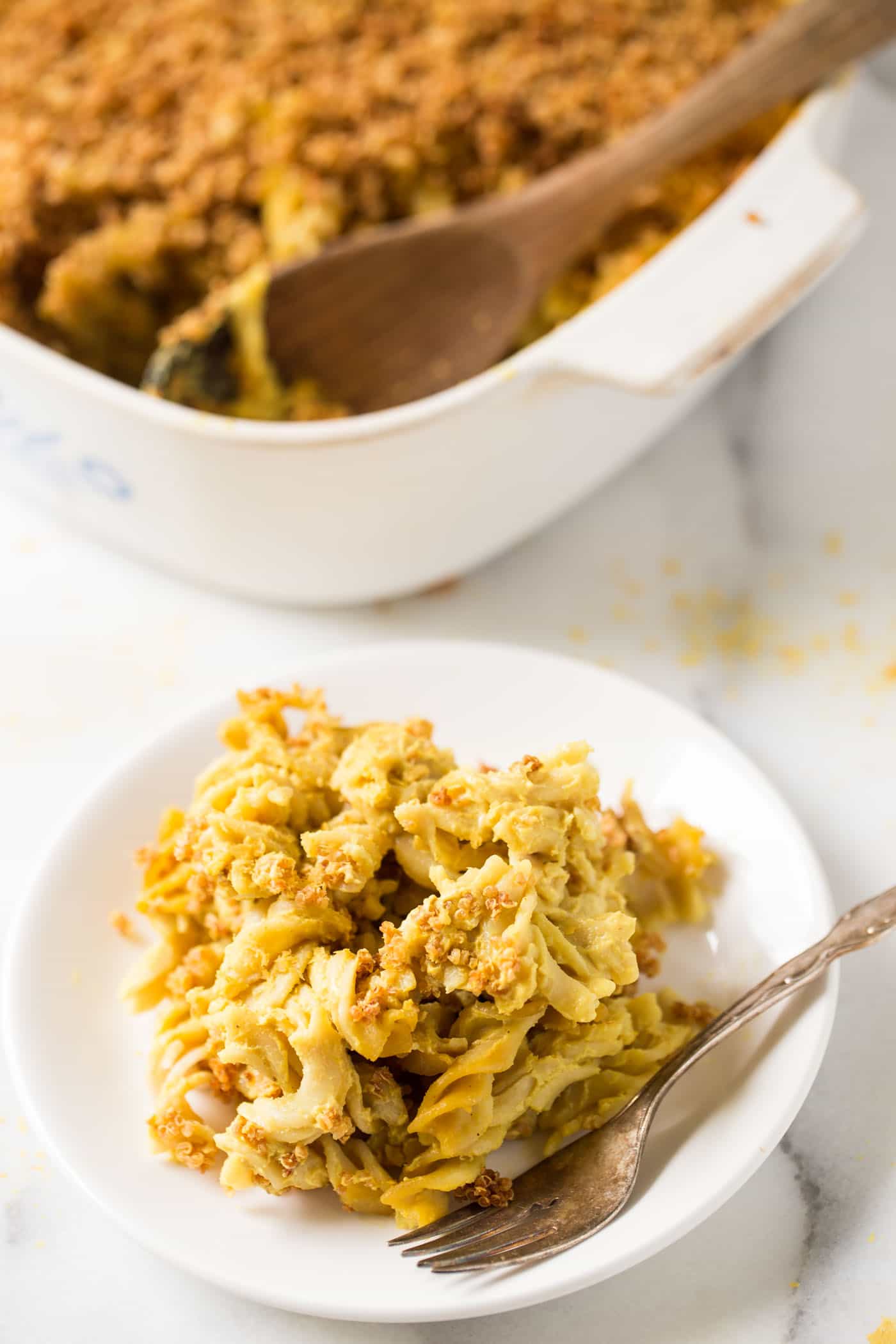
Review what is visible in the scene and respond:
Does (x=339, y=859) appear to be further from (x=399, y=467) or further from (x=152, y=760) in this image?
(x=399, y=467)

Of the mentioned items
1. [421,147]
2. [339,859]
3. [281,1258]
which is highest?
[421,147]

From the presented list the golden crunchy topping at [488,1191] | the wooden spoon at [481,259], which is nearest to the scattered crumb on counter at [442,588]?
the wooden spoon at [481,259]

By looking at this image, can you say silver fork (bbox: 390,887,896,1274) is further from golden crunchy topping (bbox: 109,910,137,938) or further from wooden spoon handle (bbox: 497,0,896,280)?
wooden spoon handle (bbox: 497,0,896,280)

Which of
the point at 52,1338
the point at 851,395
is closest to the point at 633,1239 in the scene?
the point at 52,1338

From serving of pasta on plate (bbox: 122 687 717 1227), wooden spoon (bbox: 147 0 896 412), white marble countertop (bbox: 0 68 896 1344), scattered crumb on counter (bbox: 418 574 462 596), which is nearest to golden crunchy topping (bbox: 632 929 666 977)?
serving of pasta on plate (bbox: 122 687 717 1227)

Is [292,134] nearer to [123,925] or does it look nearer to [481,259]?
[481,259]

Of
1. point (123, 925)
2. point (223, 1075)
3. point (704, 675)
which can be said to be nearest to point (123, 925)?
point (123, 925)
